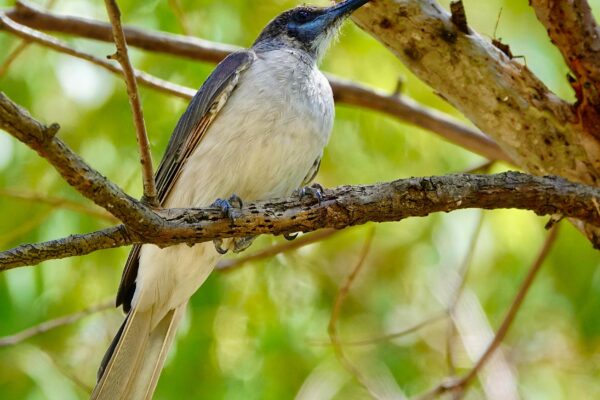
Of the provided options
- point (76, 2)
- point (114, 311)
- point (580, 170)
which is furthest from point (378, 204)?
point (76, 2)

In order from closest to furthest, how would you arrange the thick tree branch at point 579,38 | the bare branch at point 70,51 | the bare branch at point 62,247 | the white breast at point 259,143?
the bare branch at point 62,247, the thick tree branch at point 579,38, the white breast at point 259,143, the bare branch at point 70,51

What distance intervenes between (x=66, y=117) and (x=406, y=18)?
2519mm

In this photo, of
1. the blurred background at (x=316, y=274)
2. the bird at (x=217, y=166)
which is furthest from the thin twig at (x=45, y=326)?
the bird at (x=217, y=166)

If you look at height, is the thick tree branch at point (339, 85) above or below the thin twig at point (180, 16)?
below

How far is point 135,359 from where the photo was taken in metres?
4.82

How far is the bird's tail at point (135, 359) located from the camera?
15.4 feet

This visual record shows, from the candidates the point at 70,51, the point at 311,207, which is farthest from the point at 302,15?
the point at 311,207

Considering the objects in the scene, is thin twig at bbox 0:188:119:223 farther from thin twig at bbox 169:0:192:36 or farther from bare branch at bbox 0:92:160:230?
bare branch at bbox 0:92:160:230

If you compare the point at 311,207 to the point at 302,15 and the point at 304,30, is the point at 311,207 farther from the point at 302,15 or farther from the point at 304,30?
the point at 302,15

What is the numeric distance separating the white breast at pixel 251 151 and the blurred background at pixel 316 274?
0.71 m

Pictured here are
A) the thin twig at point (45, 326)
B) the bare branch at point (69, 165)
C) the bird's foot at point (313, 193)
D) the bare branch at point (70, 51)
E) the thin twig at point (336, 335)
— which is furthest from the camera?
the thin twig at point (336, 335)

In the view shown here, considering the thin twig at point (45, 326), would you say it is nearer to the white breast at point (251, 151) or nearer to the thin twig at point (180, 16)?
the white breast at point (251, 151)

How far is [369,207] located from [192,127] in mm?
1453

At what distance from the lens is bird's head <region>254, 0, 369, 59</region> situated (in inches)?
215
